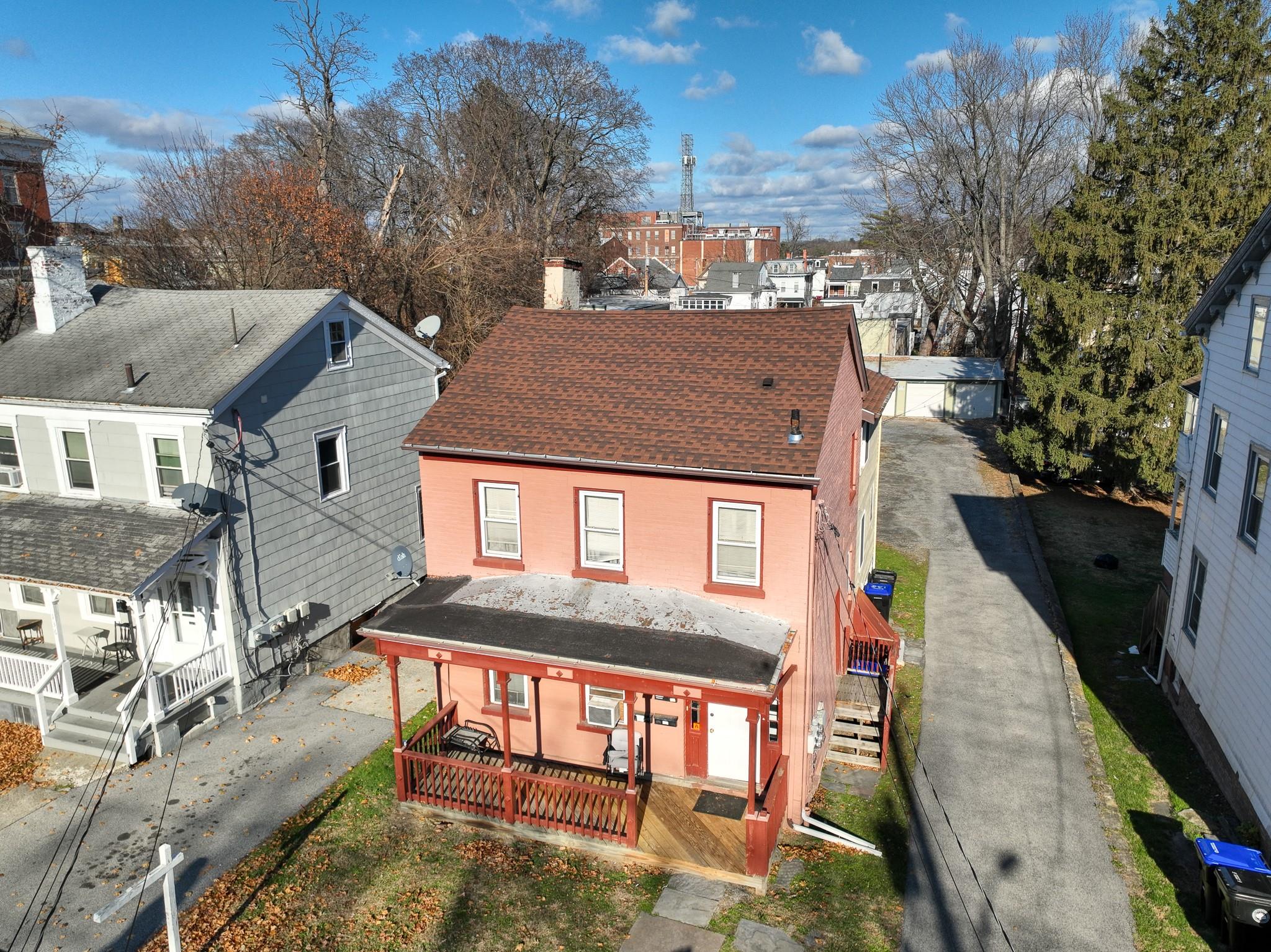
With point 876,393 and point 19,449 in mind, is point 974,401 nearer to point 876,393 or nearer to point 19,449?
point 876,393

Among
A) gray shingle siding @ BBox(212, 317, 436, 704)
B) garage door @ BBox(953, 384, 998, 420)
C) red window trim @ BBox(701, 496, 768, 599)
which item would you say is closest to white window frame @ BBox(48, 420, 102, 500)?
gray shingle siding @ BBox(212, 317, 436, 704)

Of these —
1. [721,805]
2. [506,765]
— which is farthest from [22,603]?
[721,805]

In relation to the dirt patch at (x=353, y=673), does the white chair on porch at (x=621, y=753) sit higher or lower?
higher

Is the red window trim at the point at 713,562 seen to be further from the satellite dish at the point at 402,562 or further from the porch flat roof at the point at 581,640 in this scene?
the satellite dish at the point at 402,562

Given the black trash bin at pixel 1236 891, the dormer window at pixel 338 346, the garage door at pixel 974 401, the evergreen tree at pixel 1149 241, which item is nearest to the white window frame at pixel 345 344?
the dormer window at pixel 338 346

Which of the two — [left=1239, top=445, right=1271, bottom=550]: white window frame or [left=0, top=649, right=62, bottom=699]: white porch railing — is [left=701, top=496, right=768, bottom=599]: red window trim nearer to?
[left=1239, top=445, right=1271, bottom=550]: white window frame

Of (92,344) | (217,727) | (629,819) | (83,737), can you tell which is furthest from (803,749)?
(92,344)
